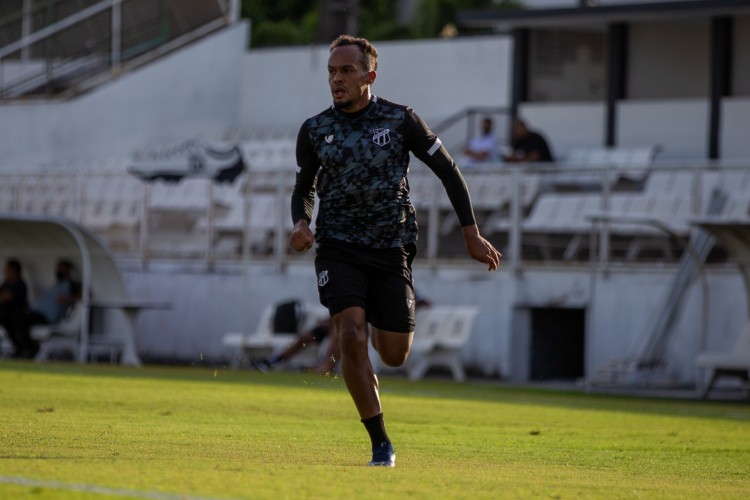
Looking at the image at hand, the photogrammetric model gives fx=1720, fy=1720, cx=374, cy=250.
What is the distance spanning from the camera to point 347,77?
876cm

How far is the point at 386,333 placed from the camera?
348 inches

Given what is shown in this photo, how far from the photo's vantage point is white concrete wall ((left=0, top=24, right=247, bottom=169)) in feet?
114

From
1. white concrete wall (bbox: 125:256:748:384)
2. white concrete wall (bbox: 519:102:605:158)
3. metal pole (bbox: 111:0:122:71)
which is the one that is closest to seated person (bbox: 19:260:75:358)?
white concrete wall (bbox: 125:256:748:384)

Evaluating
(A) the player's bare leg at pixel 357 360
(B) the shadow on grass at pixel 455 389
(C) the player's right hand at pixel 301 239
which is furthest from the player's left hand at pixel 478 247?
(B) the shadow on grass at pixel 455 389

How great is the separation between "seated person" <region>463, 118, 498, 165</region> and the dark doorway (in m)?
3.11

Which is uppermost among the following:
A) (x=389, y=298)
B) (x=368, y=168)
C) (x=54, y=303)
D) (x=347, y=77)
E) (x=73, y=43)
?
(x=73, y=43)

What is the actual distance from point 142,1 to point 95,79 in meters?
1.89

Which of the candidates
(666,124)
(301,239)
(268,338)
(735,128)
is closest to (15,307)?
(268,338)

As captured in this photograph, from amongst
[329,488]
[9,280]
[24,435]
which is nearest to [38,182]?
[9,280]

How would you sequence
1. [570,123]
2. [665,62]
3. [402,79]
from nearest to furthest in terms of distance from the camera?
[570,123] < [665,62] < [402,79]

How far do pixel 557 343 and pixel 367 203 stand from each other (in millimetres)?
15805

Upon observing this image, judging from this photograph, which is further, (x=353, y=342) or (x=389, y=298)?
(x=389, y=298)

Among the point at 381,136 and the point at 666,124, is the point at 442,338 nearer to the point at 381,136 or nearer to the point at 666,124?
the point at 666,124

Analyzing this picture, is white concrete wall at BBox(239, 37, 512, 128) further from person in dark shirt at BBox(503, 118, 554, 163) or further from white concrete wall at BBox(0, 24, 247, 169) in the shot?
person in dark shirt at BBox(503, 118, 554, 163)
